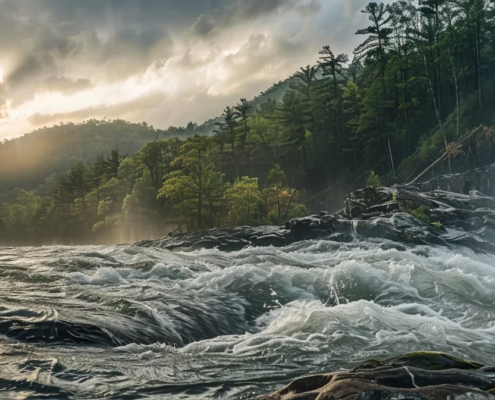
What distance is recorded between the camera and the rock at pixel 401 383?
11.9ft

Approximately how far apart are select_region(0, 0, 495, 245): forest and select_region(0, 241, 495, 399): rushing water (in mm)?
31826

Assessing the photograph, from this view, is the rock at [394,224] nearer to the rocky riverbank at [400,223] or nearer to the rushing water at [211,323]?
the rocky riverbank at [400,223]

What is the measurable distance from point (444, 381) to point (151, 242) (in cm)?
3812

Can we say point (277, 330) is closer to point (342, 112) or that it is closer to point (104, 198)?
point (342, 112)

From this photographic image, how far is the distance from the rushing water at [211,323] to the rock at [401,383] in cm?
180

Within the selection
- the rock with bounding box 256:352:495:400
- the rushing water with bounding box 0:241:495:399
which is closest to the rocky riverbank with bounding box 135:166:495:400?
the rushing water with bounding box 0:241:495:399

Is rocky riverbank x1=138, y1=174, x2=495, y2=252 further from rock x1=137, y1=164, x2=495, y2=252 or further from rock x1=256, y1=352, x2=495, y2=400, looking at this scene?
rock x1=256, y1=352, x2=495, y2=400

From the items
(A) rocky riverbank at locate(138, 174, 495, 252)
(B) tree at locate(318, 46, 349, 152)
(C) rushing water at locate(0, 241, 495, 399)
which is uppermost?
(B) tree at locate(318, 46, 349, 152)

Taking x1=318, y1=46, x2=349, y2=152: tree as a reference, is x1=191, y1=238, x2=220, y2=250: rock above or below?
below

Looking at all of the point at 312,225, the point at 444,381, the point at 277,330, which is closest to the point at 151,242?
the point at 312,225

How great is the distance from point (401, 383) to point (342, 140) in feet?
219

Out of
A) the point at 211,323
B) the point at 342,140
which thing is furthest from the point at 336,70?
the point at 211,323

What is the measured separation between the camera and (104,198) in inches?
3179

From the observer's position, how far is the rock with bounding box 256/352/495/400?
3619mm
